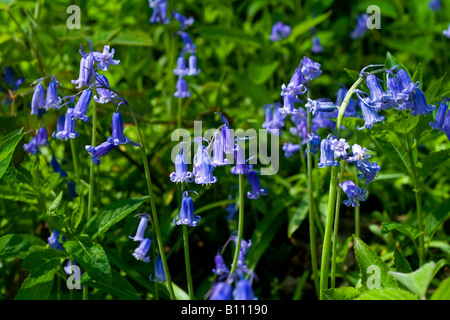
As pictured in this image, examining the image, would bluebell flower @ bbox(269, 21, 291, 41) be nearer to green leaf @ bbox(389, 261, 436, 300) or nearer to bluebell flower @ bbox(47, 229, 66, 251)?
bluebell flower @ bbox(47, 229, 66, 251)

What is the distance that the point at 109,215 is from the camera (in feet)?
8.95

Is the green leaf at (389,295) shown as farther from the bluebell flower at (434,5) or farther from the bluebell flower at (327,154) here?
the bluebell flower at (434,5)

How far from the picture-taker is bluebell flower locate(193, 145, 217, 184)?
246 centimetres

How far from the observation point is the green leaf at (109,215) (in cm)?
269

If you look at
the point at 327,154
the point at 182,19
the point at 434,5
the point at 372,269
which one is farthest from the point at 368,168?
the point at 434,5

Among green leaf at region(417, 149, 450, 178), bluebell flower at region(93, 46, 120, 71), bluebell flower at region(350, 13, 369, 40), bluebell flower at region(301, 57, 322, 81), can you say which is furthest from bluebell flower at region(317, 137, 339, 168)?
bluebell flower at region(350, 13, 369, 40)

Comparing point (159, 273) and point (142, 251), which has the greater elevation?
point (142, 251)

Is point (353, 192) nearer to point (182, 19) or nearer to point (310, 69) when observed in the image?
point (310, 69)

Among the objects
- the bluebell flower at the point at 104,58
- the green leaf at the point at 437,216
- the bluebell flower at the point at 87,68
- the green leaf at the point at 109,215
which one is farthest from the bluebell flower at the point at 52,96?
the green leaf at the point at 437,216

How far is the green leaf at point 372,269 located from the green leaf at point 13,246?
1.67 meters

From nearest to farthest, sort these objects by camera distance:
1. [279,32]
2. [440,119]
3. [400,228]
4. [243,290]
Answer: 1. [243,290]
2. [440,119]
3. [400,228]
4. [279,32]

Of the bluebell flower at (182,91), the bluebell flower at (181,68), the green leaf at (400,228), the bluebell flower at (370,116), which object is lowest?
the green leaf at (400,228)

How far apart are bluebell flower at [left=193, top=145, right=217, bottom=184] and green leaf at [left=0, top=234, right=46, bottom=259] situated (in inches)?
38.9

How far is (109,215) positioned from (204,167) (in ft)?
2.04
